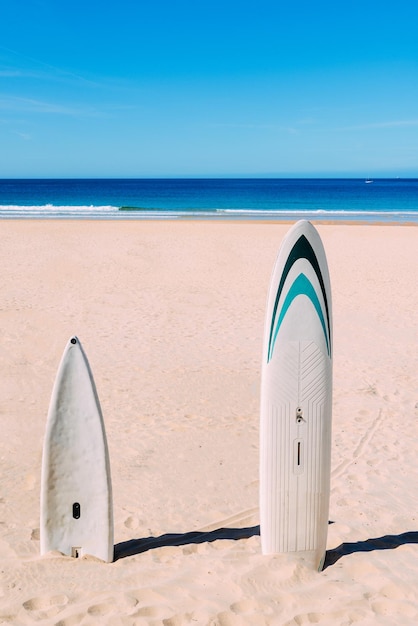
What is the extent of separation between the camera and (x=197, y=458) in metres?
5.14

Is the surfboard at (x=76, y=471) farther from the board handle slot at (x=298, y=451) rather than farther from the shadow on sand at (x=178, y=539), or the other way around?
the board handle slot at (x=298, y=451)

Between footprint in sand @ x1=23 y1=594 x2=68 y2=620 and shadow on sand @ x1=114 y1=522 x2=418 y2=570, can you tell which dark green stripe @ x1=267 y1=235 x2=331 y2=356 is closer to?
shadow on sand @ x1=114 y1=522 x2=418 y2=570

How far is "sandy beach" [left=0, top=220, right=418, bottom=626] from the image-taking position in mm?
3201

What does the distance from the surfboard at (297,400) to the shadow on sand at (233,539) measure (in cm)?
29

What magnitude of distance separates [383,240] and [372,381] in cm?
1727

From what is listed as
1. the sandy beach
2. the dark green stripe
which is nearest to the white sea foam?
the sandy beach

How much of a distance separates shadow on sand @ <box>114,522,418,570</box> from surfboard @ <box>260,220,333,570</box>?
293 millimetres

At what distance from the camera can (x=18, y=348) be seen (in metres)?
8.26

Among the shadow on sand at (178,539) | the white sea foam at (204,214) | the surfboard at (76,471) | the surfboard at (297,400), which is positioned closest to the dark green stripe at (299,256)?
the surfboard at (297,400)

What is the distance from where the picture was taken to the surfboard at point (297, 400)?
132 inches

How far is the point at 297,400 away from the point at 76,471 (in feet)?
4.43

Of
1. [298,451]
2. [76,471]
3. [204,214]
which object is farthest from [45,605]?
[204,214]

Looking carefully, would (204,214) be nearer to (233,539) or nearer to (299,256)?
(233,539)

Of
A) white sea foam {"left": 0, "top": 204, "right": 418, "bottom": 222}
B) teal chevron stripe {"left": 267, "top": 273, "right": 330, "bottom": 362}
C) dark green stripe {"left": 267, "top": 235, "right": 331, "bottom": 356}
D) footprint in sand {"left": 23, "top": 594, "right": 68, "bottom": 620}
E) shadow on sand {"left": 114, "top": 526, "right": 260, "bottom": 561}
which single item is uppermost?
white sea foam {"left": 0, "top": 204, "right": 418, "bottom": 222}
